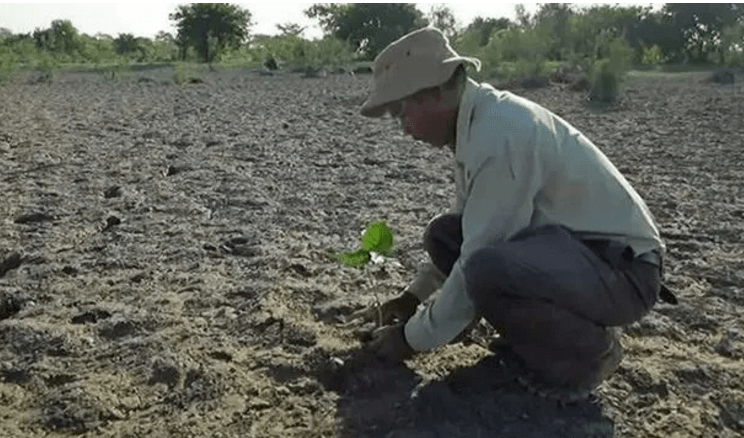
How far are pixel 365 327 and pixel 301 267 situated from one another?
82cm

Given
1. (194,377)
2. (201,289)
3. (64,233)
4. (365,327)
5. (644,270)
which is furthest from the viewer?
(64,233)

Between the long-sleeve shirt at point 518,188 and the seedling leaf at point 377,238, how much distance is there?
0.32m

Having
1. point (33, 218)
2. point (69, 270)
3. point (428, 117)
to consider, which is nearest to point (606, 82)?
point (33, 218)

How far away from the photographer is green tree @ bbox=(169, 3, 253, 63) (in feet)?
105

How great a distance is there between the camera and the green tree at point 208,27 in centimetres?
3216

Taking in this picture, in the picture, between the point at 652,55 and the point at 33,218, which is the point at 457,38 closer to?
the point at 652,55

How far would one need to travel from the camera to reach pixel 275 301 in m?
3.06

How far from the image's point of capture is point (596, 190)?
6.76 feet

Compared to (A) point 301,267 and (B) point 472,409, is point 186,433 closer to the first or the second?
(B) point 472,409

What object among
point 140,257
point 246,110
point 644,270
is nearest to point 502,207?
point 644,270

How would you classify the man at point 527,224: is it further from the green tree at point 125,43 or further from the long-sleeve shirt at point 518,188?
the green tree at point 125,43

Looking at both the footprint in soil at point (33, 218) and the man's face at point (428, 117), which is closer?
the man's face at point (428, 117)

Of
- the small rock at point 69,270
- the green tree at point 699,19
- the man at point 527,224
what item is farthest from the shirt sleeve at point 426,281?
the green tree at point 699,19

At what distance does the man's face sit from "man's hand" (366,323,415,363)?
0.57 meters
